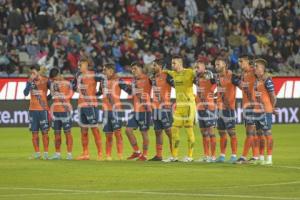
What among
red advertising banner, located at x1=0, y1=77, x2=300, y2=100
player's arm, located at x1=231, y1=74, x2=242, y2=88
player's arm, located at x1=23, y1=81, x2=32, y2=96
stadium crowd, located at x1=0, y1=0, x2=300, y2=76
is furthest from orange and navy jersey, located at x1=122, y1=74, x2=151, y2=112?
stadium crowd, located at x1=0, y1=0, x2=300, y2=76

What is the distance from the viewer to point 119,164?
22328mm

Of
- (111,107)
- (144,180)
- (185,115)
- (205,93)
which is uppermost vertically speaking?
(205,93)

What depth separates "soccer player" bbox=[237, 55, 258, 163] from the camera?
22547 mm

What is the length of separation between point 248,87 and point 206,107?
117 centimetres

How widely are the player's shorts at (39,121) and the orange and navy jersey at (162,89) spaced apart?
8.47 feet

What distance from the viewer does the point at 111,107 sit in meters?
23.9

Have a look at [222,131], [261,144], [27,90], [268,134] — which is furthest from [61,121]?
[268,134]

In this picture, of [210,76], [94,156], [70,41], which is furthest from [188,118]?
[70,41]

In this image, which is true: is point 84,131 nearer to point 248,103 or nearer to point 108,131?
point 108,131

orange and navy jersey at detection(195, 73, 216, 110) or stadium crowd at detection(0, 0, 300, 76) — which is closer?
orange and navy jersey at detection(195, 73, 216, 110)

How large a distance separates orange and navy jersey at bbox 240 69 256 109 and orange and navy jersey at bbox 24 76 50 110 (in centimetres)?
468

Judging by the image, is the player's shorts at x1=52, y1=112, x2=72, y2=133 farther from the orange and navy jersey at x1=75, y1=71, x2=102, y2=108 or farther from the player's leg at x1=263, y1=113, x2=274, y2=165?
the player's leg at x1=263, y1=113, x2=274, y2=165

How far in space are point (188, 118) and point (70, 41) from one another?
1589 cm

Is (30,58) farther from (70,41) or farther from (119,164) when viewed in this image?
(119,164)
